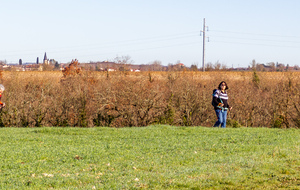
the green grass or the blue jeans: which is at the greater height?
the blue jeans

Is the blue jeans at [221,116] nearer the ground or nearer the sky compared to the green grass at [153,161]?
nearer the sky

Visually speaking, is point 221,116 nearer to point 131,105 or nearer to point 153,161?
point 131,105

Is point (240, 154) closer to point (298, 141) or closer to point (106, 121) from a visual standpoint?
point (298, 141)

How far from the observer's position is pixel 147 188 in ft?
25.0

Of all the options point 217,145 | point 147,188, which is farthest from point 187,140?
point 147,188

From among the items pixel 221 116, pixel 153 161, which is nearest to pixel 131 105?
pixel 221 116

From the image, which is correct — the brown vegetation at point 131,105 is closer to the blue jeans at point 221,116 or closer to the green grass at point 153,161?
the blue jeans at point 221,116

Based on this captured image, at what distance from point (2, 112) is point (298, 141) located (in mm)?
15647

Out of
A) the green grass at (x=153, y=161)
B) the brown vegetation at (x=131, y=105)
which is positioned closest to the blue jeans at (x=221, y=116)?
the green grass at (x=153, y=161)

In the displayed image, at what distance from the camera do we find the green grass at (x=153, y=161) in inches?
319

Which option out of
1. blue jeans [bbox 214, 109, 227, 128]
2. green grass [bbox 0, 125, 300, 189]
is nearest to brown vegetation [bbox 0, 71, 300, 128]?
blue jeans [bbox 214, 109, 227, 128]

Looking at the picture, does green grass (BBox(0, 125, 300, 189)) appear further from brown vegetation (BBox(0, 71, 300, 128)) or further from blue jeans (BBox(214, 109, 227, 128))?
brown vegetation (BBox(0, 71, 300, 128))

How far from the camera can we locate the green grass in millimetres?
8109

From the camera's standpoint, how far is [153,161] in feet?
33.7
